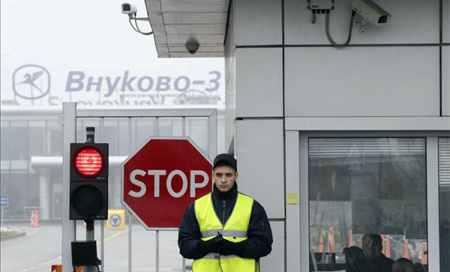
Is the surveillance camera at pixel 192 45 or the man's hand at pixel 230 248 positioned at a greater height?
the surveillance camera at pixel 192 45

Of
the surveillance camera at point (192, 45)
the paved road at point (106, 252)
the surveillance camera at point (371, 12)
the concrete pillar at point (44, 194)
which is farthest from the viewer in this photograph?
the concrete pillar at point (44, 194)

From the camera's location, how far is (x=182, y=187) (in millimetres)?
7836

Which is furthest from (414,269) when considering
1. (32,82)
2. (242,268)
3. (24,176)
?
(32,82)

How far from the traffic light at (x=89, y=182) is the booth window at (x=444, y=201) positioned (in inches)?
106

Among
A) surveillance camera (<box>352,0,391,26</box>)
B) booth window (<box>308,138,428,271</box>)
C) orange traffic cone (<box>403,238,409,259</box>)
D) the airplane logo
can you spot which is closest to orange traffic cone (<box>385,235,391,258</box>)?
booth window (<box>308,138,428,271</box>)

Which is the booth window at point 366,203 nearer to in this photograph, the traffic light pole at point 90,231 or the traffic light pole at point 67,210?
the traffic light pole at point 90,231

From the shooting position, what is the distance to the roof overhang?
28.1 ft

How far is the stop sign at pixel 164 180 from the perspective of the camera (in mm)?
7828

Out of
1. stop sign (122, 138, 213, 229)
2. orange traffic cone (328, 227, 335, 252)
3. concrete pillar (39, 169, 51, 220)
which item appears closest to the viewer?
orange traffic cone (328, 227, 335, 252)

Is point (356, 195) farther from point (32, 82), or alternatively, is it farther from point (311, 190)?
point (32, 82)

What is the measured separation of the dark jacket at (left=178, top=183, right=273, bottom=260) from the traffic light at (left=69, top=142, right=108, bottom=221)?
1.59 meters

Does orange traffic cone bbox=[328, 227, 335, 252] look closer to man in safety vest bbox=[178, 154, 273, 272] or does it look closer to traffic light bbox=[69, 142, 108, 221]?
man in safety vest bbox=[178, 154, 273, 272]

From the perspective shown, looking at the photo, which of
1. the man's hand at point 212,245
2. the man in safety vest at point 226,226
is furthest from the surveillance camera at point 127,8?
the man's hand at point 212,245

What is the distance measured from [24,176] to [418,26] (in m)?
69.1
